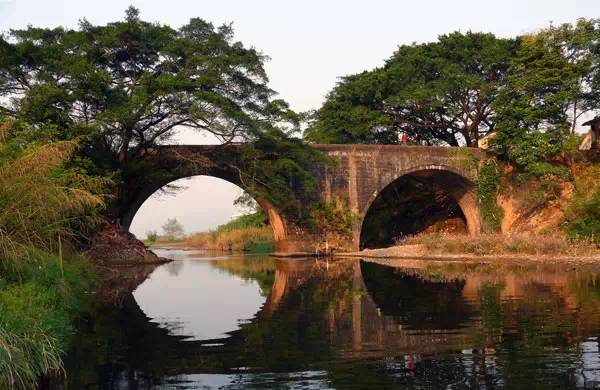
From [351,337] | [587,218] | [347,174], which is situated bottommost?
[351,337]

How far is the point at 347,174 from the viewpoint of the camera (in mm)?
27125

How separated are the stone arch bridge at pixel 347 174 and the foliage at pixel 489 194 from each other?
0.31m

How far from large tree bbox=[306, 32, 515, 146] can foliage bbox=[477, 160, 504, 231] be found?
390 centimetres

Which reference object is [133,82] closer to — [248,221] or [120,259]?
[120,259]

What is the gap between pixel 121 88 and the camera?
21.4 meters

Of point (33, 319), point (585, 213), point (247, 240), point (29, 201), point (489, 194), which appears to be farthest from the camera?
Answer: point (247, 240)

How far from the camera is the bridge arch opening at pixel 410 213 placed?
32938 millimetres

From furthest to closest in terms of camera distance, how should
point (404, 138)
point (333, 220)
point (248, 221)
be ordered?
1. point (248, 221)
2. point (404, 138)
3. point (333, 220)

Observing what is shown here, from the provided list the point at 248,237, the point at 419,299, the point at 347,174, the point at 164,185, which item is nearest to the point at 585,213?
the point at 347,174

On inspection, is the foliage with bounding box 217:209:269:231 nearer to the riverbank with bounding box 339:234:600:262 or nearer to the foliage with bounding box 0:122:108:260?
the riverbank with bounding box 339:234:600:262

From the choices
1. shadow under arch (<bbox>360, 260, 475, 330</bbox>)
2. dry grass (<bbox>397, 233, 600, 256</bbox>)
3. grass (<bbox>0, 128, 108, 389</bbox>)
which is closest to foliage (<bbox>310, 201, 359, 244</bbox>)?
dry grass (<bbox>397, 233, 600, 256</bbox>)

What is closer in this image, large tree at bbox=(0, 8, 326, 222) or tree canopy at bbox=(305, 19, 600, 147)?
large tree at bbox=(0, 8, 326, 222)

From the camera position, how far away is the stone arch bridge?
23.9 m

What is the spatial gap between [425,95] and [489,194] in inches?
217
